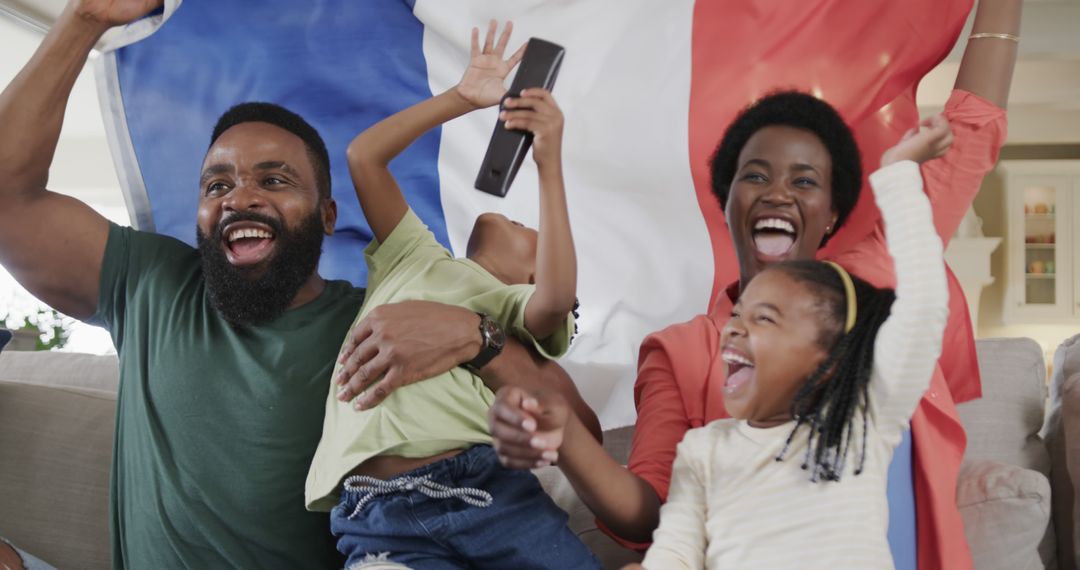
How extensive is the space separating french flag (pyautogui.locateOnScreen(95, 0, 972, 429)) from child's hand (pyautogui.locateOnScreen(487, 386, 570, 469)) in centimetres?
74

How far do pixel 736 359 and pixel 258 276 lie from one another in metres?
0.75

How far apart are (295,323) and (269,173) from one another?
0.23 metres

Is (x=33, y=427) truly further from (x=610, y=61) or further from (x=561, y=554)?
(x=610, y=61)

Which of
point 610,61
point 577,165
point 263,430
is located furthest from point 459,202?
point 263,430

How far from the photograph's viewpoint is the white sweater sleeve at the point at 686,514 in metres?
1.05

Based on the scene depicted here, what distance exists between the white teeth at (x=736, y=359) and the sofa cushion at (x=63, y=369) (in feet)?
4.81

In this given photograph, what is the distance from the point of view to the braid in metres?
1.02

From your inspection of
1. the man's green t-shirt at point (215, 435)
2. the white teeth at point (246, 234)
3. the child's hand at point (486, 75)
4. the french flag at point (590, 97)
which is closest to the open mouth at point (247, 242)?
the white teeth at point (246, 234)

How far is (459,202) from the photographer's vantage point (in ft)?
6.39

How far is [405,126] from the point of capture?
4.83 feet

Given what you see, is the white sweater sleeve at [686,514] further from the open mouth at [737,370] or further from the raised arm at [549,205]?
the raised arm at [549,205]

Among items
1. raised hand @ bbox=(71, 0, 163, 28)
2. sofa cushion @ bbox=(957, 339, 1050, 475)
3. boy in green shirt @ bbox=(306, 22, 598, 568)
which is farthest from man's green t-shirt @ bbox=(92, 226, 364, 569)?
sofa cushion @ bbox=(957, 339, 1050, 475)

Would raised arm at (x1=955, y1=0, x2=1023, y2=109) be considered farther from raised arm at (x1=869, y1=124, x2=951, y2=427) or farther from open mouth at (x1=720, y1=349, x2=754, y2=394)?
open mouth at (x1=720, y1=349, x2=754, y2=394)

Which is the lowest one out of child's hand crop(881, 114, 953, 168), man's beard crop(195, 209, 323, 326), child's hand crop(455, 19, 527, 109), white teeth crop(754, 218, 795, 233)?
man's beard crop(195, 209, 323, 326)
